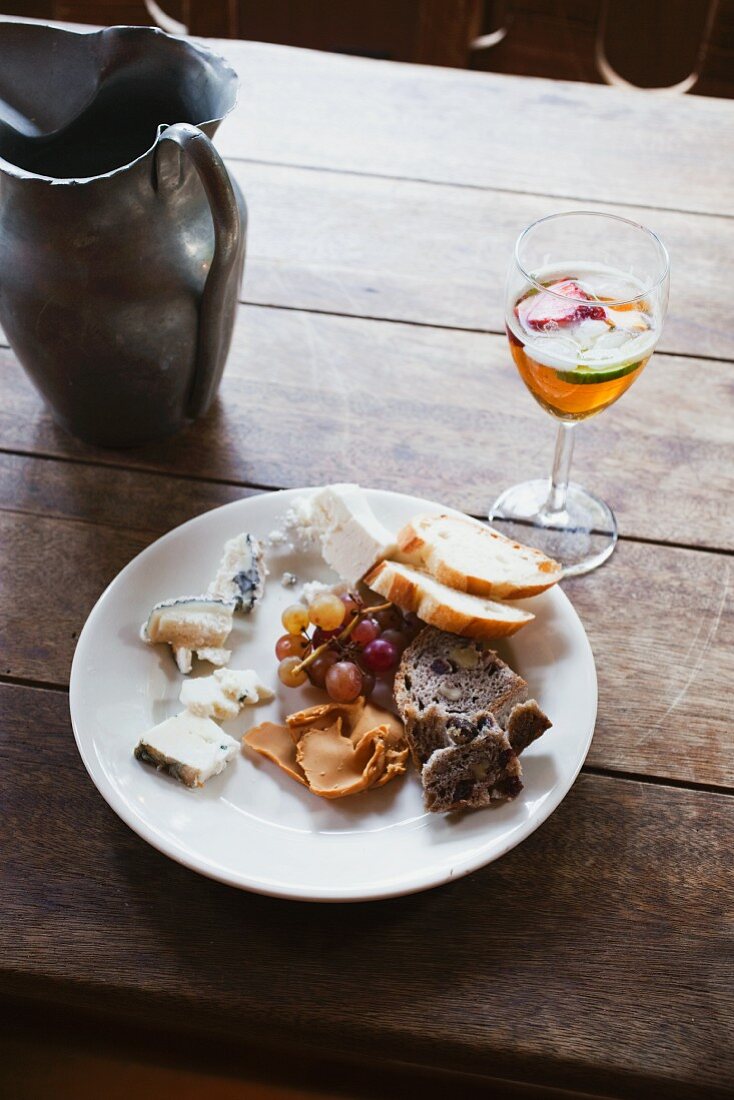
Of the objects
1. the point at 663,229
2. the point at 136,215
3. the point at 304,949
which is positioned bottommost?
the point at 304,949

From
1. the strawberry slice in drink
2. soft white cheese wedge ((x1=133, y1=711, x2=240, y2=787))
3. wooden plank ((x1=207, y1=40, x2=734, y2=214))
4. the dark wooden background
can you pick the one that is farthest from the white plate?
the dark wooden background

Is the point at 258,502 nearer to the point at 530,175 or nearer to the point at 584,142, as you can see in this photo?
the point at 530,175

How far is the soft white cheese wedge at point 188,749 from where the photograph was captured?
77cm

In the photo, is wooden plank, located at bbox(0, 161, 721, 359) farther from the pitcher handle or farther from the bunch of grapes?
the bunch of grapes

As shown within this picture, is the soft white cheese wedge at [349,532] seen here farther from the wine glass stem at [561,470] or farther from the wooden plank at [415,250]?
the wooden plank at [415,250]

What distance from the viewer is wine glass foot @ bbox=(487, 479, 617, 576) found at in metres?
0.98

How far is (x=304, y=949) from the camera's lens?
71cm

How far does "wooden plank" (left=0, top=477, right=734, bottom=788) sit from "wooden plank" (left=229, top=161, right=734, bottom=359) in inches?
13.0

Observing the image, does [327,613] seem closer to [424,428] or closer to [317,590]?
[317,590]

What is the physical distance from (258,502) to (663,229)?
678 mm

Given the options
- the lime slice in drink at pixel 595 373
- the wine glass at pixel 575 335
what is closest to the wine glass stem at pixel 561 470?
the wine glass at pixel 575 335

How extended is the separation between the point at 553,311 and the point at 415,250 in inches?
18.3

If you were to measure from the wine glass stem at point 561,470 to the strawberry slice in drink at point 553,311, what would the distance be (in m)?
0.12

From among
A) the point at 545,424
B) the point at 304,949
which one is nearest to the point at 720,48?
the point at 545,424
